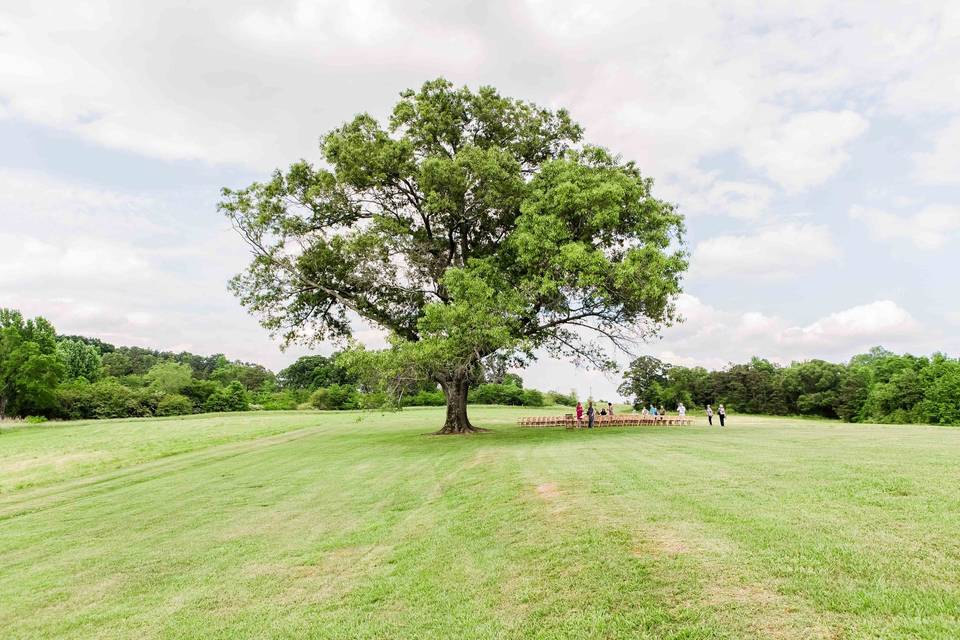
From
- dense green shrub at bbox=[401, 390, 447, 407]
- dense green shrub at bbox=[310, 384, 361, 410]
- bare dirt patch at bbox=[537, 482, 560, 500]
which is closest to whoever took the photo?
bare dirt patch at bbox=[537, 482, 560, 500]

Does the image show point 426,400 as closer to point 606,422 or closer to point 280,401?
point 280,401

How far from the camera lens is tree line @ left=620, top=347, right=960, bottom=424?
59.6m

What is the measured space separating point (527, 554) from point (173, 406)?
78.3 m

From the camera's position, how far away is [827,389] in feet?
245

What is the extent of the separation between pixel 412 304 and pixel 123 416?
189 feet

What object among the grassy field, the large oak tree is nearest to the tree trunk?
the large oak tree

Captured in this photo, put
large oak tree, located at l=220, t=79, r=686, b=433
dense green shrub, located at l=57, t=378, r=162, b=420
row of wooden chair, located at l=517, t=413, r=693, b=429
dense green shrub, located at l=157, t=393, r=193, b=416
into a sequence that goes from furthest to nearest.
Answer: dense green shrub, located at l=157, t=393, r=193, b=416
dense green shrub, located at l=57, t=378, r=162, b=420
row of wooden chair, located at l=517, t=413, r=693, b=429
large oak tree, located at l=220, t=79, r=686, b=433

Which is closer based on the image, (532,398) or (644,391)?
(644,391)

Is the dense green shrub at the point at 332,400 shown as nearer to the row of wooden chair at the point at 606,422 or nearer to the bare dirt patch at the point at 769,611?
the row of wooden chair at the point at 606,422

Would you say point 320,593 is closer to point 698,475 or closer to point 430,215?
point 698,475

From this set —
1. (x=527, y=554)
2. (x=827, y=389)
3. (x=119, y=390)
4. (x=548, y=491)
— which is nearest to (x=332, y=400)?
(x=119, y=390)

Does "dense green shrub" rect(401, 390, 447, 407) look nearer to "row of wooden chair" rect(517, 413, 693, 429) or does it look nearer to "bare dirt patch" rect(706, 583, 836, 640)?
"row of wooden chair" rect(517, 413, 693, 429)

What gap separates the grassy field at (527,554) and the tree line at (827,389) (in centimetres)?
4317

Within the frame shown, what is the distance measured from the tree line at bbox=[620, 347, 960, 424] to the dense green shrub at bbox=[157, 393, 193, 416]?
5718 cm
